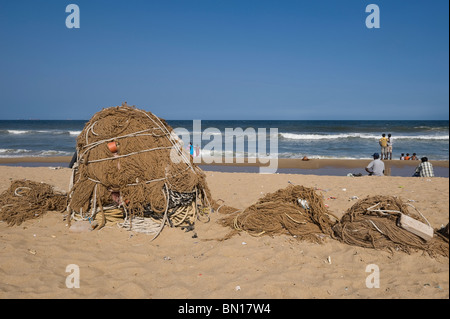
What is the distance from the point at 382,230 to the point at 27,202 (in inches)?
243

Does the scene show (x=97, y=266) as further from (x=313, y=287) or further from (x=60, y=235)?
(x=313, y=287)

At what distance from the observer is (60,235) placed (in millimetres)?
5312

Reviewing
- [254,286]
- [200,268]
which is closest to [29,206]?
[200,268]

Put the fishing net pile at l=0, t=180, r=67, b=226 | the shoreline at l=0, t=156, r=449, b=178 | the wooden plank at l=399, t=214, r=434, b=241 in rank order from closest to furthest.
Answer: the wooden plank at l=399, t=214, r=434, b=241, the fishing net pile at l=0, t=180, r=67, b=226, the shoreline at l=0, t=156, r=449, b=178

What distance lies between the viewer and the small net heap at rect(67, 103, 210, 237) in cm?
532

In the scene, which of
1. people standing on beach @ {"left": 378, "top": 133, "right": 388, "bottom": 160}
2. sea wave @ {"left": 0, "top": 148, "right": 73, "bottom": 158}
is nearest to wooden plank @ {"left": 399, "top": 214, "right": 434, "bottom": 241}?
people standing on beach @ {"left": 378, "top": 133, "right": 388, "bottom": 160}

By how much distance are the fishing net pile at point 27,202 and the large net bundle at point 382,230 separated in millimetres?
5283

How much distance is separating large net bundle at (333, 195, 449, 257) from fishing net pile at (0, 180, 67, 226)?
5.28 metres

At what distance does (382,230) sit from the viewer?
15.9ft

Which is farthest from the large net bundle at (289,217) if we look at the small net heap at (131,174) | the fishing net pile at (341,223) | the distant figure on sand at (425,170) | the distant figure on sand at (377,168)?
the distant figure on sand at (425,170)

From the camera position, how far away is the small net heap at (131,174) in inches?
209

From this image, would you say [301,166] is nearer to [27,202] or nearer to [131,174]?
[131,174]

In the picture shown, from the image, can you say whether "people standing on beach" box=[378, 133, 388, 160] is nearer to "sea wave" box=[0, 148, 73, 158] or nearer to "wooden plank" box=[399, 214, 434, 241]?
"wooden plank" box=[399, 214, 434, 241]

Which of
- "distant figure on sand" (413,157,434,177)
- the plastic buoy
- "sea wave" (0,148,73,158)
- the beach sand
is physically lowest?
the beach sand
